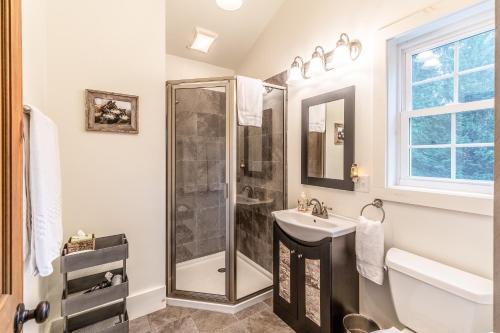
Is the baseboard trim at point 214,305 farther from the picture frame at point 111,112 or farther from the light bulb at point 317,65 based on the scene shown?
the light bulb at point 317,65

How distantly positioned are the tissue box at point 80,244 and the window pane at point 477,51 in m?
2.48

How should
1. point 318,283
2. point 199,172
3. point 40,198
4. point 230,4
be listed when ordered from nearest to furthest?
1. point 40,198
2. point 318,283
3. point 230,4
4. point 199,172

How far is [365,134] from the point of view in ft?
5.57

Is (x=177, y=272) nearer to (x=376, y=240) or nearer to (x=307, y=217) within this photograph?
(x=307, y=217)

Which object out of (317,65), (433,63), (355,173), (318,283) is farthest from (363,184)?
(317,65)

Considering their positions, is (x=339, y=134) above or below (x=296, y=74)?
below

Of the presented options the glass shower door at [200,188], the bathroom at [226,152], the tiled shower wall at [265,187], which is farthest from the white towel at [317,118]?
the glass shower door at [200,188]

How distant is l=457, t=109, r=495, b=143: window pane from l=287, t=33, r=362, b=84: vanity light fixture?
2.52 feet

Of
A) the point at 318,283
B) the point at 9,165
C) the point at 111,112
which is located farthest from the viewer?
the point at 111,112

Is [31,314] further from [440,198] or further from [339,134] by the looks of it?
[339,134]

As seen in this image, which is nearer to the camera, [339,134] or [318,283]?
[318,283]

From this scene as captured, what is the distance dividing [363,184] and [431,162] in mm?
413

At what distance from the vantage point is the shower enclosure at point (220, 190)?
7.00 feet

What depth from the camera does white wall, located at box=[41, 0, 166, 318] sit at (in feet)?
5.59
